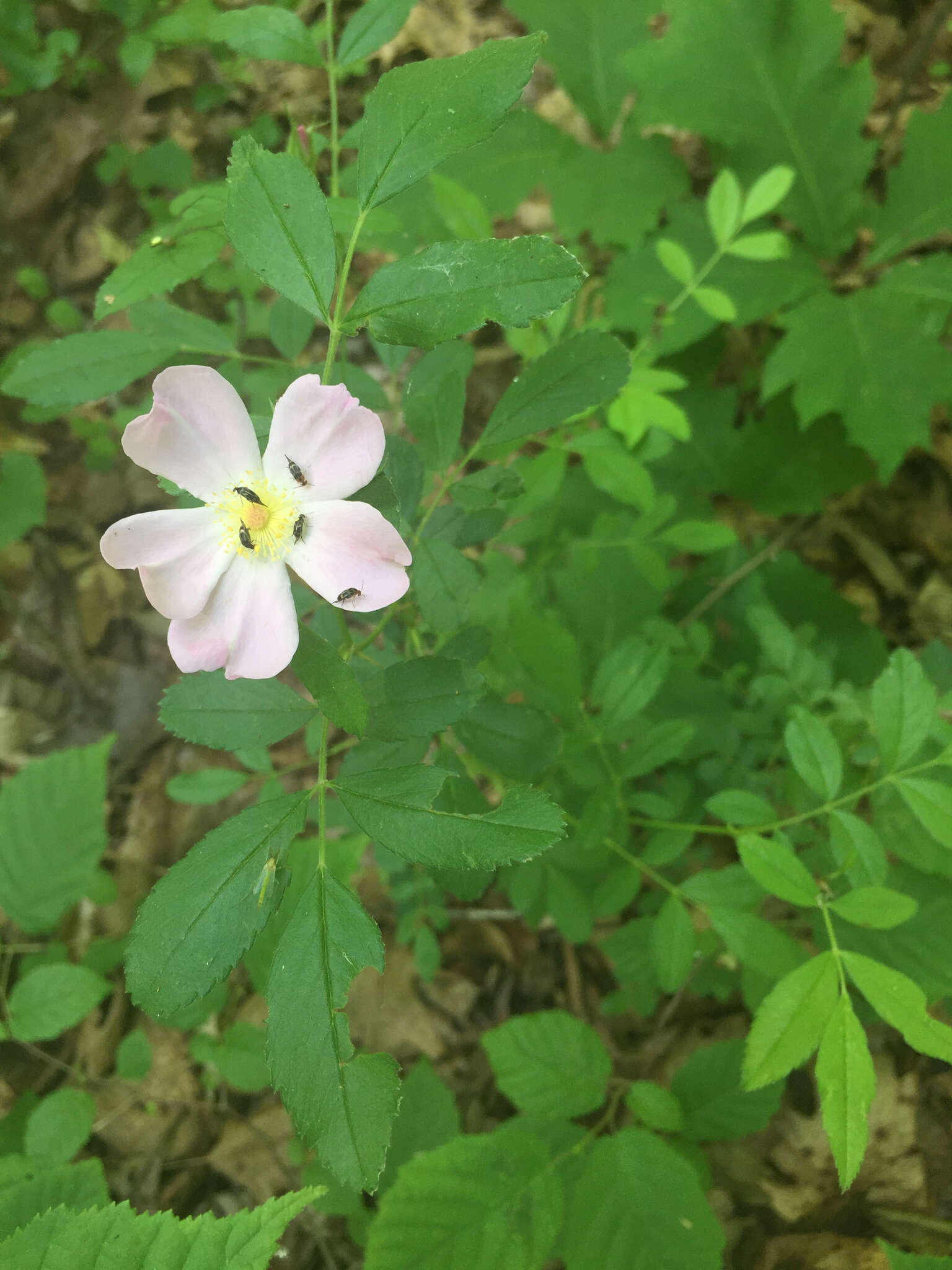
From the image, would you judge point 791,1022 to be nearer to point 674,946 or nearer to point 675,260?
point 674,946

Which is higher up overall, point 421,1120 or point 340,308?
point 340,308

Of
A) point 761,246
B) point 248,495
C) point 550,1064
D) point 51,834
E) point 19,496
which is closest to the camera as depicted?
point 248,495

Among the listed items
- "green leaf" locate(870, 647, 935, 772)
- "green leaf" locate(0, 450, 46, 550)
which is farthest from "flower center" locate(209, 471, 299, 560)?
"green leaf" locate(0, 450, 46, 550)

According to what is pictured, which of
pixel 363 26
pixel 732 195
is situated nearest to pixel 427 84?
pixel 363 26

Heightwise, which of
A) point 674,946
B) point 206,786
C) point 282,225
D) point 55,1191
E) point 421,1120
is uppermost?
point 282,225

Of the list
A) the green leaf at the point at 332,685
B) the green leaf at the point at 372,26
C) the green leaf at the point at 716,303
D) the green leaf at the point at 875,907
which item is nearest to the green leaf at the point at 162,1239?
the green leaf at the point at 332,685

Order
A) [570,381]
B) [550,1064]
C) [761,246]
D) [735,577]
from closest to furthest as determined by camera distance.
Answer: [570,381], [550,1064], [761,246], [735,577]

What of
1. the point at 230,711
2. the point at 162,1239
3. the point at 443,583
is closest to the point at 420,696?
the point at 443,583

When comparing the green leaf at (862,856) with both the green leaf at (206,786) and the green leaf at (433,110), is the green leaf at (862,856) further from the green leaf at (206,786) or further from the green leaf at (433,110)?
the green leaf at (206,786)
